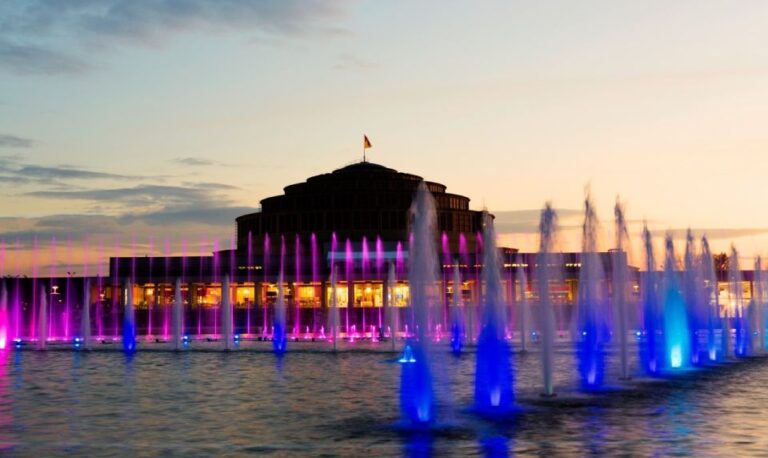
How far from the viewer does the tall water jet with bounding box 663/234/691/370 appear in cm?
3356

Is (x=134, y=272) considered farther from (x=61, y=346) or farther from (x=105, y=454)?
(x=105, y=454)

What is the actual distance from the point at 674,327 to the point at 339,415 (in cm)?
1973

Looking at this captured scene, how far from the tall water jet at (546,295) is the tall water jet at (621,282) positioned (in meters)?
4.84

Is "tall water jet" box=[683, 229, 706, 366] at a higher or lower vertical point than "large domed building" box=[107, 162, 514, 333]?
Result: lower

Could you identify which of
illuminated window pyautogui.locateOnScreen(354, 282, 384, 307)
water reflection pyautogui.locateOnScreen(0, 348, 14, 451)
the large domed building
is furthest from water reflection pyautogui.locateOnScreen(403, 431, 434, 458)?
illuminated window pyautogui.locateOnScreen(354, 282, 384, 307)

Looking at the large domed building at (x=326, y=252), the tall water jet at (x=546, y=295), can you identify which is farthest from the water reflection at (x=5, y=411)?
the large domed building at (x=326, y=252)

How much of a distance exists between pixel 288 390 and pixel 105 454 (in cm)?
913

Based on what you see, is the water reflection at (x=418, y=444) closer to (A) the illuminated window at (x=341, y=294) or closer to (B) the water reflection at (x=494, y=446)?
(B) the water reflection at (x=494, y=446)

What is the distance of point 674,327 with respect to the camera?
34.8 m

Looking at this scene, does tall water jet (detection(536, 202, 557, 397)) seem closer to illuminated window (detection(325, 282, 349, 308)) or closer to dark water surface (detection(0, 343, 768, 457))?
dark water surface (detection(0, 343, 768, 457))

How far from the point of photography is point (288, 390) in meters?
23.5

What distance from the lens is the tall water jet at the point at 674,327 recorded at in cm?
3356

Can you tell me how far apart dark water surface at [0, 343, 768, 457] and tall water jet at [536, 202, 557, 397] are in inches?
26.9

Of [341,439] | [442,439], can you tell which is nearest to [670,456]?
[442,439]
